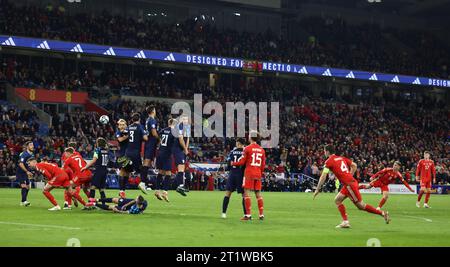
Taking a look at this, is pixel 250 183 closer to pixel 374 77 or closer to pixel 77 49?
pixel 77 49

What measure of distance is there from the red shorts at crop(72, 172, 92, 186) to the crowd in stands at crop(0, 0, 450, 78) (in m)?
34.1

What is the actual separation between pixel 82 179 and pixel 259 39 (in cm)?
4960

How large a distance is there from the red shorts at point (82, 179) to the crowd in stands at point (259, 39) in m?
34.1

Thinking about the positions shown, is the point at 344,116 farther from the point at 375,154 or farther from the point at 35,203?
the point at 35,203

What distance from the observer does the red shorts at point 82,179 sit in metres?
24.8

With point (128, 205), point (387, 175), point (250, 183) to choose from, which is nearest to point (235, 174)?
point (250, 183)

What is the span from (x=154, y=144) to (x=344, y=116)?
46631mm

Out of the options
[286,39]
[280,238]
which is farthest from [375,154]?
[280,238]

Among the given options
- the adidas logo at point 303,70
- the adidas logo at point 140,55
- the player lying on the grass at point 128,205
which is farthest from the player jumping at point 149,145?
the adidas logo at point 303,70

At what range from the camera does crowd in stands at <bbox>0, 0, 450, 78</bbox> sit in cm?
6053

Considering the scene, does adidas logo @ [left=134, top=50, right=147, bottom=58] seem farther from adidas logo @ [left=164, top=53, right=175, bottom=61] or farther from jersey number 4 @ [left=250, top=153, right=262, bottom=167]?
jersey number 4 @ [left=250, top=153, right=262, bottom=167]

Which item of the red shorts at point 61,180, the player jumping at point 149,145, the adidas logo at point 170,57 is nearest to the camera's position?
the red shorts at point 61,180

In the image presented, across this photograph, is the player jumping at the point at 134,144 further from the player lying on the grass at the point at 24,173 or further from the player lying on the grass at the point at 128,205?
the player lying on the grass at the point at 24,173

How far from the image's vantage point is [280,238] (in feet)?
57.0
